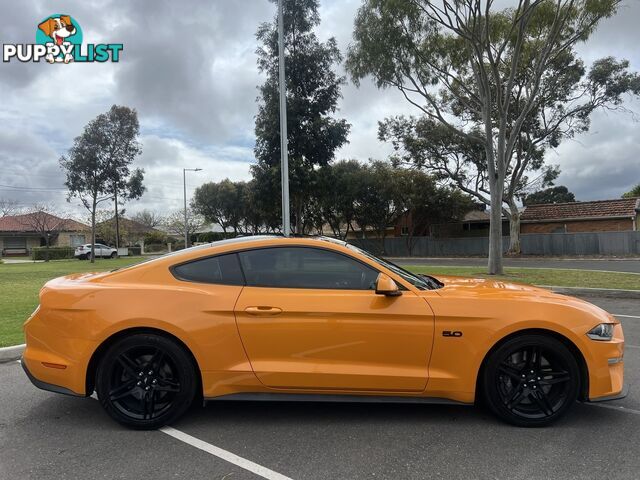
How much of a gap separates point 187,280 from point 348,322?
136cm

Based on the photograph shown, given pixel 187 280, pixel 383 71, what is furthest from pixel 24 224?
pixel 187 280

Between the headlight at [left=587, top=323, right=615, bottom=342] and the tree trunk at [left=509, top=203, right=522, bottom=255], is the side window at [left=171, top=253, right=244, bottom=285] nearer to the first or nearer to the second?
the headlight at [left=587, top=323, right=615, bottom=342]

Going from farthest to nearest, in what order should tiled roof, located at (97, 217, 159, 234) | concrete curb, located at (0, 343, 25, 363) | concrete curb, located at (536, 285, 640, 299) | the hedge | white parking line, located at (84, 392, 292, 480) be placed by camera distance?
1. tiled roof, located at (97, 217, 159, 234)
2. the hedge
3. concrete curb, located at (536, 285, 640, 299)
4. concrete curb, located at (0, 343, 25, 363)
5. white parking line, located at (84, 392, 292, 480)

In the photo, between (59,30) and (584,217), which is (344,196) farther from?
(59,30)

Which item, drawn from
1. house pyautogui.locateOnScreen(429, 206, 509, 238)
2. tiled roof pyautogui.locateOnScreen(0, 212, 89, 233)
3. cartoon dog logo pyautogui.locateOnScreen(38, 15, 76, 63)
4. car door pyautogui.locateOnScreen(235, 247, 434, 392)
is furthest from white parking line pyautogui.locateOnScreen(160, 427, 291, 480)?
tiled roof pyautogui.locateOnScreen(0, 212, 89, 233)

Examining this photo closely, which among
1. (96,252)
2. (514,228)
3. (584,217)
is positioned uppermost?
(584,217)

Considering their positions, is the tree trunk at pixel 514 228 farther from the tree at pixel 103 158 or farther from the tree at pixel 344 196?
the tree at pixel 103 158

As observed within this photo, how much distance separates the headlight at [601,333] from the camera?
138 inches

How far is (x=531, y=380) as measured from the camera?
3.57 m

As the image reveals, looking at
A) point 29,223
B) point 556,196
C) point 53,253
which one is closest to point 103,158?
point 53,253

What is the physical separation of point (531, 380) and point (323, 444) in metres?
1.68

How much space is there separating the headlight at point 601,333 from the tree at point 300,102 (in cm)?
1925

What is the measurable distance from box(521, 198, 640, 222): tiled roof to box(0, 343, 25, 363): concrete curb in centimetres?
3588

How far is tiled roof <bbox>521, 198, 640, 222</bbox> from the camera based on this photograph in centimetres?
3238
